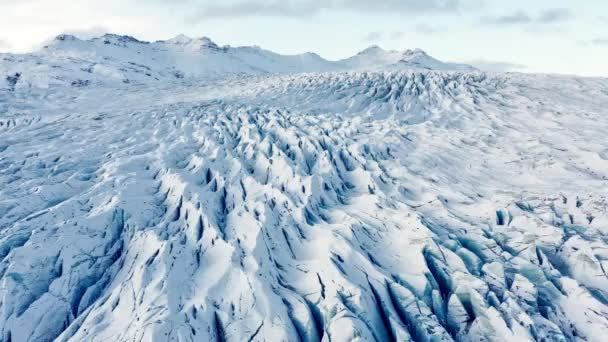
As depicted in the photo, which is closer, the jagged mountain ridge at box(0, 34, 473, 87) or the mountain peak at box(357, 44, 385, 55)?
the jagged mountain ridge at box(0, 34, 473, 87)

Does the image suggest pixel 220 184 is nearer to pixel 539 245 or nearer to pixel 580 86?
pixel 539 245

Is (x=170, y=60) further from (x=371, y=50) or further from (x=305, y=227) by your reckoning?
(x=305, y=227)

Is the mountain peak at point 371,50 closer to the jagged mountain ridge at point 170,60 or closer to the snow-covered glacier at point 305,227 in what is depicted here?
the jagged mountain ridge at point 170,60

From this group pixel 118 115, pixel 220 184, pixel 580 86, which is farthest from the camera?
pixel 580 86

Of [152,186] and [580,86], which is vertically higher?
[580,86]

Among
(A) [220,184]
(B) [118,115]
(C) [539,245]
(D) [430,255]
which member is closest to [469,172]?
(C) [539,245]

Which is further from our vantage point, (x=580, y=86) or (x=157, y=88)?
(x=157, y=88)

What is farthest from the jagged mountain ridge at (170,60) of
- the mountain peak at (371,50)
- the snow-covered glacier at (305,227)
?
the snow-covered glacier at (305,227)

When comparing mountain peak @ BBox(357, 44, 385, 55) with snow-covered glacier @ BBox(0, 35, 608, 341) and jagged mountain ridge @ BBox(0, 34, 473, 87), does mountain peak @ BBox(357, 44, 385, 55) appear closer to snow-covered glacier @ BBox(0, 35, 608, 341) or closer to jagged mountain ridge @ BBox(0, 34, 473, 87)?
jagged mountain ridge @ BBox(0, 34, 473, 87)

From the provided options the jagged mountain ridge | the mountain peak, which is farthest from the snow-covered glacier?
the mountain peak
